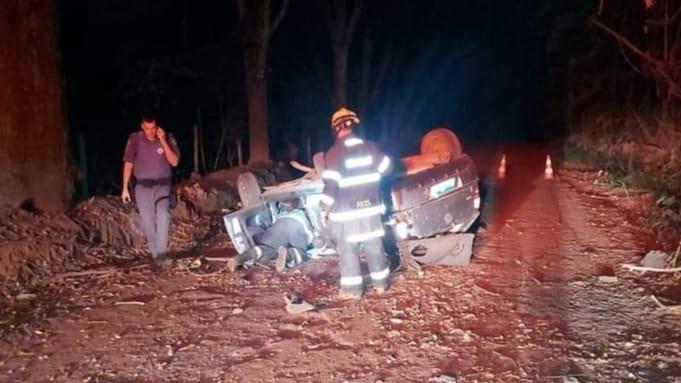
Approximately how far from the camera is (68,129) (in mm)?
9359

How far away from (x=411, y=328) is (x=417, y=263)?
5.95ft

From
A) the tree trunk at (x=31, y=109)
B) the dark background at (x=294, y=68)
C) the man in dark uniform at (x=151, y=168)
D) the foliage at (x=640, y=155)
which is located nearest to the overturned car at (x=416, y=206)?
the man in dark uniform at (x=151, y=168)

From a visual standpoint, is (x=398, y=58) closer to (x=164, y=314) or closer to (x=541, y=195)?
(x=541, y=195)

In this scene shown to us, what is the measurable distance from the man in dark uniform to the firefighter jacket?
1978 millimetres

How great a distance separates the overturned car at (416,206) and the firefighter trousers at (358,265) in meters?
0.78

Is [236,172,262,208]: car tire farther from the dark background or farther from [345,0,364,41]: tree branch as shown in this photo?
[345,0,364,41]: tree branch

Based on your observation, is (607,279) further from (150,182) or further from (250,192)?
(150,182)

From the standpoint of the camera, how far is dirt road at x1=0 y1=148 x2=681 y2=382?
536 cm

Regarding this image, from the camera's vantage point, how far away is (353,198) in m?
7.09

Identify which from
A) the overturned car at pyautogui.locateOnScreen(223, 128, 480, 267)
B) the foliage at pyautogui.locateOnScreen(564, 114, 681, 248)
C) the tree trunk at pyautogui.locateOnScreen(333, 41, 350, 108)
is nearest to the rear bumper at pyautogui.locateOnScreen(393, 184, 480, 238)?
the overturned car at pyautogui.locateOnScreen(223, 128, 480, 267)

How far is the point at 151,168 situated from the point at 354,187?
2.34 meters

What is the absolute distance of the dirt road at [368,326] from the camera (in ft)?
17.6

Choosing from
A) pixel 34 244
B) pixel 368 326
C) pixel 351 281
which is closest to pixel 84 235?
pixel 34 244

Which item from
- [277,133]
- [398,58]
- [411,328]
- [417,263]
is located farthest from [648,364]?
[398,58]
